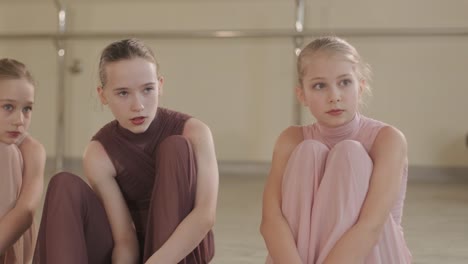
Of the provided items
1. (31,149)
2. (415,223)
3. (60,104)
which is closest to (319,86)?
(31,149)

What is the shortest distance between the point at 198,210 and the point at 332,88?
311mm

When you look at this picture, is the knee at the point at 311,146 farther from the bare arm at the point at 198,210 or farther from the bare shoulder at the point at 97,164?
the bare shoulder at the point at 97,164

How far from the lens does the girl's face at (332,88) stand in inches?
47.1

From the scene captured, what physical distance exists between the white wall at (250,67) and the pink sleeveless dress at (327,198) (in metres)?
2.21

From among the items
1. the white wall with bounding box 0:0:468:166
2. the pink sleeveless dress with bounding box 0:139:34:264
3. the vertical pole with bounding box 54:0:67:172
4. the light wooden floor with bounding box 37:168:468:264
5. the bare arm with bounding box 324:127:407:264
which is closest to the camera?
the bare arm with bounding box 324:127:407:264

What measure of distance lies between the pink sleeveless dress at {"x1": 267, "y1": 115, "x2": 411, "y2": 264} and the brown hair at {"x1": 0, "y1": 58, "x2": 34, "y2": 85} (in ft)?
1.83

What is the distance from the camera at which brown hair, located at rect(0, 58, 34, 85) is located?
1348mm

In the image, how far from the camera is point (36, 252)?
1.18m

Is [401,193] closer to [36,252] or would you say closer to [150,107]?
[150,107]

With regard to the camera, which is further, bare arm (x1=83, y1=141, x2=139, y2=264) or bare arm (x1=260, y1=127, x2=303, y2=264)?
bare arm (x1=83, y1=141, x2=139, y2=264)

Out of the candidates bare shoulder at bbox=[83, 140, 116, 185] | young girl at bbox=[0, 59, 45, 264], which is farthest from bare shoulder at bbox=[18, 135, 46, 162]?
bare shoulder at bbox=[83, 140, 116, 185]

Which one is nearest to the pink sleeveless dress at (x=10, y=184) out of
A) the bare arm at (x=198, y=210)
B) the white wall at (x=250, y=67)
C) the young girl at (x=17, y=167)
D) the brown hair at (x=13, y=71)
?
the young girl at (x=17, y=167)

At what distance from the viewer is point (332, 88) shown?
1.20 metres

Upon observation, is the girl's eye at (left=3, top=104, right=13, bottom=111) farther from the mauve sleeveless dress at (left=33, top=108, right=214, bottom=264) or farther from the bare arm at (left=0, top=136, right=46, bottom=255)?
the mauve sleeveless dress at (left=33, top=108, right=214, bottom=264)
